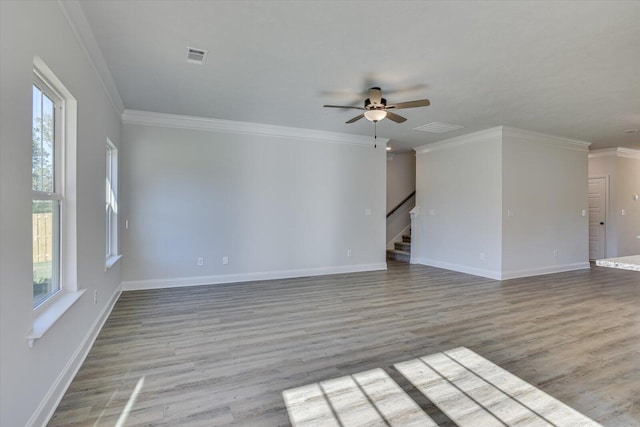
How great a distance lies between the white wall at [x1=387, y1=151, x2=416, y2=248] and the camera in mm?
8547

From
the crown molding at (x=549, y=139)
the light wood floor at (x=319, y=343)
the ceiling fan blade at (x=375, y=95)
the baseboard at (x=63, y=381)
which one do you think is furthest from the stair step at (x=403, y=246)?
the baseboard at (x=63, y=381)

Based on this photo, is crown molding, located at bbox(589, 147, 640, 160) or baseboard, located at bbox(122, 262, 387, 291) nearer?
baseboard, located at bbox(122, 262, 387, 291)

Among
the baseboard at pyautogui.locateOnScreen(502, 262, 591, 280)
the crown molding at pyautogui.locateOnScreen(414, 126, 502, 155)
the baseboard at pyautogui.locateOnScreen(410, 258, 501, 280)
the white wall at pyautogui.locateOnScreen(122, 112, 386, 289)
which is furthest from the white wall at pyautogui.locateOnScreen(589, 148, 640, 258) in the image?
the white wall at pyautogui.locateOnScreen(122, 112, 386, 289)

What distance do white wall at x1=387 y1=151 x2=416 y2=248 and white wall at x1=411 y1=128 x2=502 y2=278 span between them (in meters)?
1.20

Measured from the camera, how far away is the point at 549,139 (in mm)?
6152

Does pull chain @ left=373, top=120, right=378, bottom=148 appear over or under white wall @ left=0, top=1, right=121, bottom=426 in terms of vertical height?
over

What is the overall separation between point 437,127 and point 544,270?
352 cm

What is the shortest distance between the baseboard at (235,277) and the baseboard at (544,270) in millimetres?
2353

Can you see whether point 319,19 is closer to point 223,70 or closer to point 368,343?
point 223,70

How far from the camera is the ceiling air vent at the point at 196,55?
2904 millimetres

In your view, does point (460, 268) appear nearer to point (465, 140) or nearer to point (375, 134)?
point (465, 140)

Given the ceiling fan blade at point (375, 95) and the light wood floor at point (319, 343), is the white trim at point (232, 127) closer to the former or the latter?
the ceiling fan blade at point (375, 95)

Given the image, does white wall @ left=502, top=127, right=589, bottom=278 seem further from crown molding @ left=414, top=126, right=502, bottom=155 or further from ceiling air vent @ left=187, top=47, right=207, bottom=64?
ceiling air vent @ left=187, top=47, right=207, bottom=64

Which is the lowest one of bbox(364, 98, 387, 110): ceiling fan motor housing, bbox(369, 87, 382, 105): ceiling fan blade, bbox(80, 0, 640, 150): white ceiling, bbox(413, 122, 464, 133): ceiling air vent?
A: bbox(364, 98, 387, 110): ceiling fan motor housing
